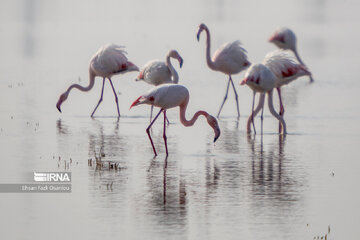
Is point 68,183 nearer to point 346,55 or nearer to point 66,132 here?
point 66,132

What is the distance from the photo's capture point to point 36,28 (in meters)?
29.0

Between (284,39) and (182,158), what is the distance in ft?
31.7

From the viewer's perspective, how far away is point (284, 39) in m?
19.5

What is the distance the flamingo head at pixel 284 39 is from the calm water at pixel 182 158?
97 centimetres

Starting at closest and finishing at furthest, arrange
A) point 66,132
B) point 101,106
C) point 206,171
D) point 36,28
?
point 206,171 → point 66,132 → point 101,106 → point 36,28

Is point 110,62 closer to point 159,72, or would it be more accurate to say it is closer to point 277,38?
point 159,72

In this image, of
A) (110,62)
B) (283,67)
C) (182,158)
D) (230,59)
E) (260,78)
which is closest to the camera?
(182,158)

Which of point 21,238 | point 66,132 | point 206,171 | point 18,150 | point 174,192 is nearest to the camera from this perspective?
point 21,238

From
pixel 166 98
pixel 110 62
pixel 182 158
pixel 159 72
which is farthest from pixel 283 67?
pixel 182 158

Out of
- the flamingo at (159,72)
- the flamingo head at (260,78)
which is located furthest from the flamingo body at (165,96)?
the flamingo at (159,72)

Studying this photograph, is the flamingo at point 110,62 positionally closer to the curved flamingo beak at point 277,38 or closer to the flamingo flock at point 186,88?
the flamingo flock at point 186,88

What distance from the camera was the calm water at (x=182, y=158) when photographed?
7.48 metres

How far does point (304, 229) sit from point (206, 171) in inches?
91.9

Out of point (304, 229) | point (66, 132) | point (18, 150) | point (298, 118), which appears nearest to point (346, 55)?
point (298, 118)
